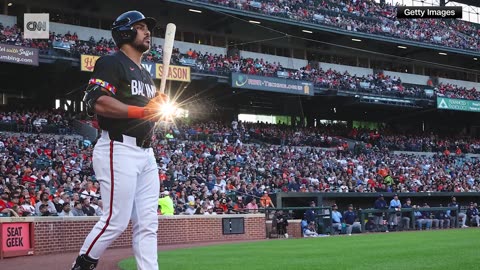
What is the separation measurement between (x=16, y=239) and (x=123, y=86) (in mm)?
8214

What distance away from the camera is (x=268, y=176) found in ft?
89.5

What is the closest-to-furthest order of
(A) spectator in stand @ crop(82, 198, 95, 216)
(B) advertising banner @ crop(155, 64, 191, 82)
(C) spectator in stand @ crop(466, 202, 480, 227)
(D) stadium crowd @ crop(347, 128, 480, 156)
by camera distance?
(A) spectator in stand @ crop(82, 198, 95, 216), (C) spectator in stand @ crop(466, 202, 480, 227), (B) advertising banner @ crop(155, 64, 191, 82), (D) stadium crowd @ crop(347, 128, 480, 156)

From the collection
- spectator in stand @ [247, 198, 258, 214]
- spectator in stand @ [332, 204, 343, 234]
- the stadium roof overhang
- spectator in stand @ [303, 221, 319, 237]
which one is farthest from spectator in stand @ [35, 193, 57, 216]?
the stadium roof overhang

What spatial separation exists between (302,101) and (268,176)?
1361cm

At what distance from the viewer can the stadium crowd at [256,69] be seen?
2816 cm

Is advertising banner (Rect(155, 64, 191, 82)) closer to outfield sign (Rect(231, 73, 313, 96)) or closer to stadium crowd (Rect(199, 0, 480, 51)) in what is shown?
outfield sign (Rect(231, 73, 313, 96))

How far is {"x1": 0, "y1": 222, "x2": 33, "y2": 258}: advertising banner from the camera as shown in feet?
37.6

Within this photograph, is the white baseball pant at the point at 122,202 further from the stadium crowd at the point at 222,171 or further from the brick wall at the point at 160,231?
the stadium crowd at the point at 222,171

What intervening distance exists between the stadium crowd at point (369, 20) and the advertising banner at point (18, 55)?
1128 centimetres

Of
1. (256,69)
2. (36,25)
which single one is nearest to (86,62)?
(36,25)

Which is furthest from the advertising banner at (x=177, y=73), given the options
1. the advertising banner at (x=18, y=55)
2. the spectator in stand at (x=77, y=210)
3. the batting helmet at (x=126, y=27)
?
the batting helmet at (x=126, y=27)

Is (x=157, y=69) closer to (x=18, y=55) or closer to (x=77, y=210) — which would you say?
(x=18, y=55)

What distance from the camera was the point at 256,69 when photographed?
115ft

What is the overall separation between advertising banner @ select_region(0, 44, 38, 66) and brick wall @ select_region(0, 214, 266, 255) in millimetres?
12735
